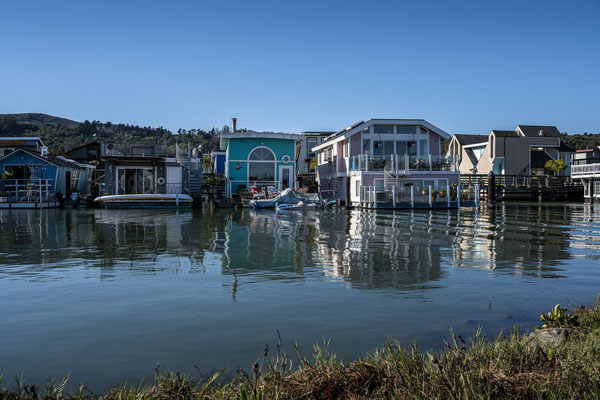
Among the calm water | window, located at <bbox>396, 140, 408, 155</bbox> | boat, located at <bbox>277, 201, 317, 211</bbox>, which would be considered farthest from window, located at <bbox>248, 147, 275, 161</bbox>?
the calm water

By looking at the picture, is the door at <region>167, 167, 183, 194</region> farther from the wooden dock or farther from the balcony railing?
the wooden dock

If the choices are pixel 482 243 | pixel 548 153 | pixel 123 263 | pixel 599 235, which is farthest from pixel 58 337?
pixel 548 153

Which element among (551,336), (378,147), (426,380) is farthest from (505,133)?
(426,380)

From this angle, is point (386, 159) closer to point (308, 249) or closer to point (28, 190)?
point (308, 249)

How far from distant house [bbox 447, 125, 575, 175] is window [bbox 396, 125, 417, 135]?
23.2m

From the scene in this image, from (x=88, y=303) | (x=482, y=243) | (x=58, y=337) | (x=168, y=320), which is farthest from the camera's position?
(x=482, y=243)

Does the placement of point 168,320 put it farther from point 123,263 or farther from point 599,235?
point 599,235

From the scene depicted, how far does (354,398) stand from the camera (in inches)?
137

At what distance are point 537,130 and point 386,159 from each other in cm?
3858

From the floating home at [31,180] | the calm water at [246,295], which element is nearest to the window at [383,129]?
the calm water at [246,295]

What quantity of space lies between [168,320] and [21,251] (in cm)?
926

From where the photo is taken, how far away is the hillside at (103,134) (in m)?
107

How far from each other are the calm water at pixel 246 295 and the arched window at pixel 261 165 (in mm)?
27649

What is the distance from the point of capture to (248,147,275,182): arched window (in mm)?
43184
